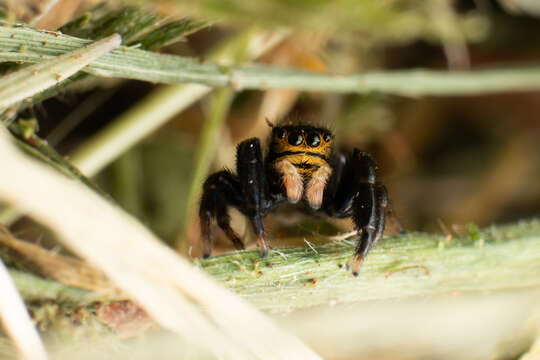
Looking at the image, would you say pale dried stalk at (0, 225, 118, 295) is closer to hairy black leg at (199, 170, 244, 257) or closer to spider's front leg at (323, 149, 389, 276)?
hairy black leg at (199, 170, 244, 257)

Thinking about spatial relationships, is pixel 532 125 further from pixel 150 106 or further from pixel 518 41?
pixel 150 106

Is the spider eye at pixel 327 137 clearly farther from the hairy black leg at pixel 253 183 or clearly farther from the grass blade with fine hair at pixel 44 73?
the grass blade with fine hair at pixel 44 73

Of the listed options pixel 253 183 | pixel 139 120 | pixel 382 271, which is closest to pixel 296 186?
pixel 253 183

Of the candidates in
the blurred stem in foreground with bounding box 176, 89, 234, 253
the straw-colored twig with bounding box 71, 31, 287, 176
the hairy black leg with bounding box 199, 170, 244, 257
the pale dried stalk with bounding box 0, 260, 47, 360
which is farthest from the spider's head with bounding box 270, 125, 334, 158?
the pale dried stalk with bounding box 0, 260, 47, 360

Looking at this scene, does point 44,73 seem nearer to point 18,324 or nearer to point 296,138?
point 18,324

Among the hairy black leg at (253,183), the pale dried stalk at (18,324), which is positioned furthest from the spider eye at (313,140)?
the pale dried stalk at (18,324)

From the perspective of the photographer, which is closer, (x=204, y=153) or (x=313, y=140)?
(x=313, y=140)
